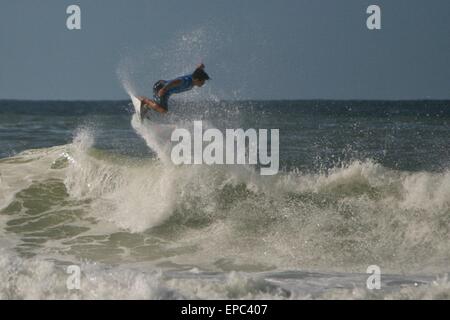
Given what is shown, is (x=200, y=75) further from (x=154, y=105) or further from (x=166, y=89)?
(x=154, y=105)

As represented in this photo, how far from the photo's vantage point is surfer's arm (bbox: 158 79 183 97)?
12406mm

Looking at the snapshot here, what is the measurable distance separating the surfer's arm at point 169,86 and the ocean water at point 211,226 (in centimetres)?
112

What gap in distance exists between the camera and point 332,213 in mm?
11297

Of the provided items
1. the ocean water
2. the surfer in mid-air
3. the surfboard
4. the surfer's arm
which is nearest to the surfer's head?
the surfer in mid-air

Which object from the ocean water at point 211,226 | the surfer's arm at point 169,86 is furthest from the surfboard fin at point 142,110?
the surfer's arm at point 169,86

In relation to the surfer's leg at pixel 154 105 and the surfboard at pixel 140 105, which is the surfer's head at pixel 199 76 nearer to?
the surfer's leg at pixel 154 105

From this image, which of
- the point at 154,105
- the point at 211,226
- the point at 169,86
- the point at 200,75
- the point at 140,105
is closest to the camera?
the point at 211,226

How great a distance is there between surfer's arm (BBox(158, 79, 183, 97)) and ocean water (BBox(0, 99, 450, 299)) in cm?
112

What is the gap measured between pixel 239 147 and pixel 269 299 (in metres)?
6.66

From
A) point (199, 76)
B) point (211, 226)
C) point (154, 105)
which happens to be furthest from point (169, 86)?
point (211, 226)

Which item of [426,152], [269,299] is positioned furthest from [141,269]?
[426,152]

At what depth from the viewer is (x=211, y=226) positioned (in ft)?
37.6

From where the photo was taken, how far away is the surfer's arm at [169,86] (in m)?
12.4

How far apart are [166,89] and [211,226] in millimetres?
2771
